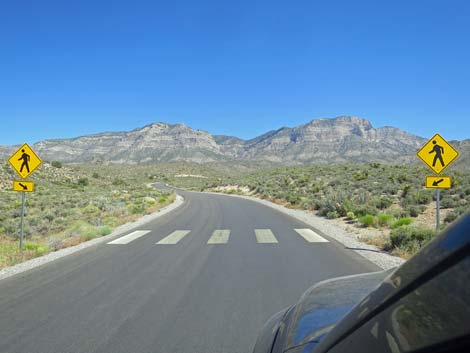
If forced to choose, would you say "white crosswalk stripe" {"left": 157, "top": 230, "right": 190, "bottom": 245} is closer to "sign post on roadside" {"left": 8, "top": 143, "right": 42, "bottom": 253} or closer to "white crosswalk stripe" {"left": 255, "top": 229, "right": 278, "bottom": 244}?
"white crosswalk stripe" {"left": 255, "top": 229, "right": 278, "bottom": 244}

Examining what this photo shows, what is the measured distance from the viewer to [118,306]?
5.52m

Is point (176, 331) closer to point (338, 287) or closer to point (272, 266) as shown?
point (338, 287)

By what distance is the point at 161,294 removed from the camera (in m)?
6.09

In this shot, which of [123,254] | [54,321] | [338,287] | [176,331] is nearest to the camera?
[338,287]

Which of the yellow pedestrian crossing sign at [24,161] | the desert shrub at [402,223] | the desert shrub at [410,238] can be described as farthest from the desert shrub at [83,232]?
the desert shrub at [402,223]

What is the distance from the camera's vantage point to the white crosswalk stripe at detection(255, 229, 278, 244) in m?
11.7

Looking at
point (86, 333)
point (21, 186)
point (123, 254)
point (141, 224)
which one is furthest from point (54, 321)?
point (141, 224)

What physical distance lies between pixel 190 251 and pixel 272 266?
2969mm

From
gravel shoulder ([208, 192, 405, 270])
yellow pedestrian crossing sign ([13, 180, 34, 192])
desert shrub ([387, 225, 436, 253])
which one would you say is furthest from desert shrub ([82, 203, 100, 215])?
desert shrub ([387, 225, 436, 253])

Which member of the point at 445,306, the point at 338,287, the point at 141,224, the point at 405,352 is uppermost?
the point at 445,306

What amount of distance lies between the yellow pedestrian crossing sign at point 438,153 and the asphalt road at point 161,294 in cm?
344

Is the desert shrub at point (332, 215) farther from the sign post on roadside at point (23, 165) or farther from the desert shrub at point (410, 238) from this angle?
the sign post on roadside at point (23, 165)

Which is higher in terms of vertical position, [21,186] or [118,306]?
[21,186]

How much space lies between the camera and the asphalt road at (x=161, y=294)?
171 inches
